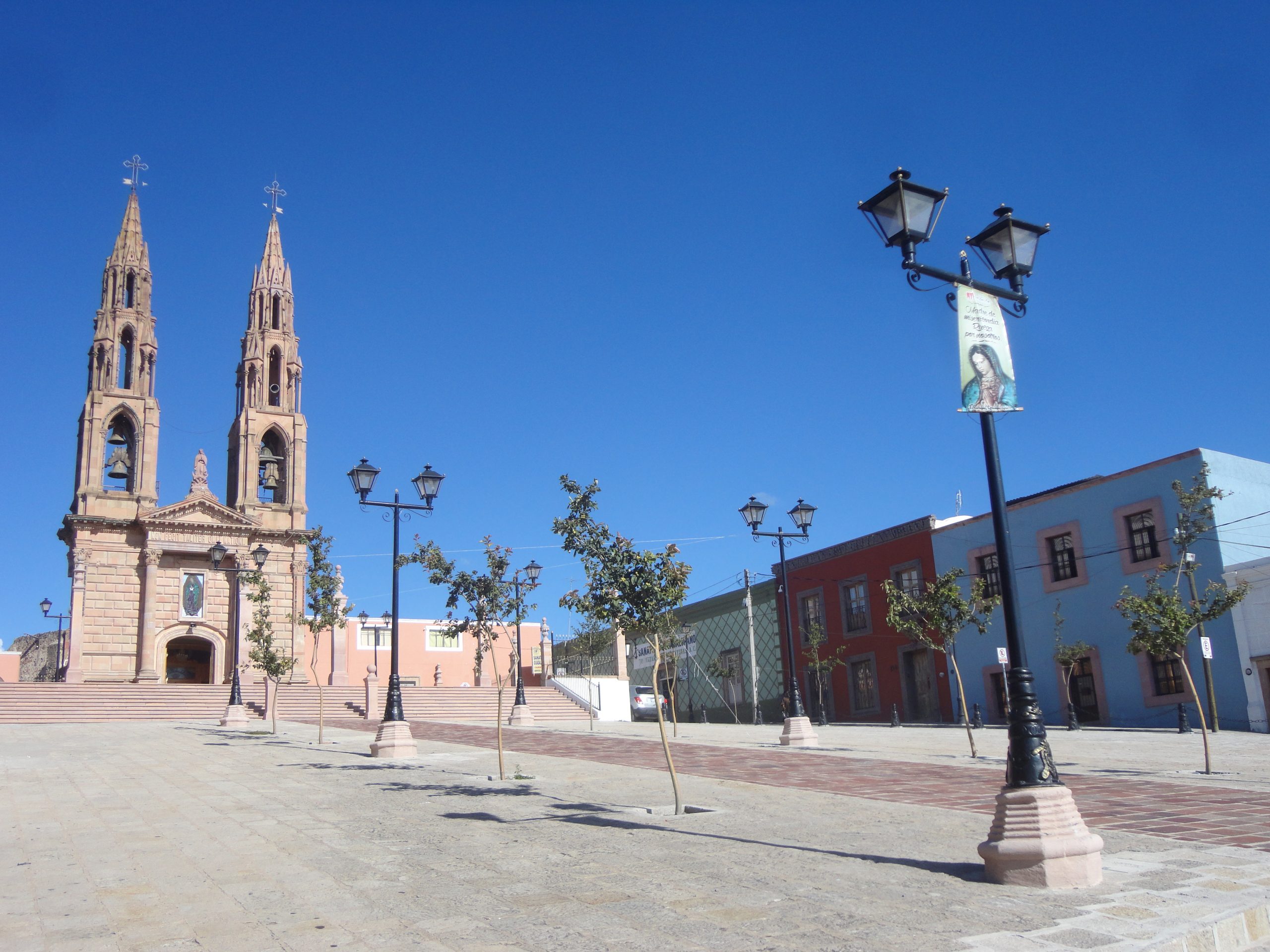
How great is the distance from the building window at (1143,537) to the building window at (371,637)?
35740 mm

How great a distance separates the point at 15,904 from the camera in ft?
21.4

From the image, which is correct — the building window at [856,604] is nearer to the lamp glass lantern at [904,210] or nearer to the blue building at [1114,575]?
the blue building at [1114,575]

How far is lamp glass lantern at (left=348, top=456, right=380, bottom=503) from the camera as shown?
56.4 ft

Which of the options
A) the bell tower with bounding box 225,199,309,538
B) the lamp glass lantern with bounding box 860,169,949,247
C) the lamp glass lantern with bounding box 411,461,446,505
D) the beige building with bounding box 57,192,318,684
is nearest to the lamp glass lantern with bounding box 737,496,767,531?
the lamp glass lantern with bounding box 411,461,446,505

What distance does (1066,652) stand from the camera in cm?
2839

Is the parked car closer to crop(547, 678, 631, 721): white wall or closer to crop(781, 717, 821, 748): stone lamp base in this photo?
crop(547, 678, 631, 721): white wall

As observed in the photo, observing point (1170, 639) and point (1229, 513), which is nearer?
point (1170, 639)

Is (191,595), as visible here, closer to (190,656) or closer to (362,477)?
(190,656)

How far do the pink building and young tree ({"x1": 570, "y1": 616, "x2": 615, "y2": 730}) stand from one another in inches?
163

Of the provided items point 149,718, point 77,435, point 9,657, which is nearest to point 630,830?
→ point 149,718

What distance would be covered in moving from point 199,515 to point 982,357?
4172 cm

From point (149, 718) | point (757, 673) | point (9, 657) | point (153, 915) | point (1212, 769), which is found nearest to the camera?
point (153, 915)

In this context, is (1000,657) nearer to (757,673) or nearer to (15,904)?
(757,673)

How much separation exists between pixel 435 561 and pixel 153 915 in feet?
33.0
